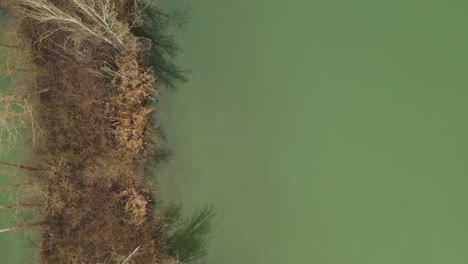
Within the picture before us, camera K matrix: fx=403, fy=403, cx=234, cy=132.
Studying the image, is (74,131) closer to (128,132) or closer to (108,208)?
(128,132)

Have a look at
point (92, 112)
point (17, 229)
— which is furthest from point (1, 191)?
point (92, 112)

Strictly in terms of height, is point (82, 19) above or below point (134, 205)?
above

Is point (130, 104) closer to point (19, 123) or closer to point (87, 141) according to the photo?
point (87, 141)

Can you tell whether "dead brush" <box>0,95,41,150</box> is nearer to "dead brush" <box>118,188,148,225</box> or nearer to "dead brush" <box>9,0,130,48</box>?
"dead brush" <box>9,0,130,48</box>

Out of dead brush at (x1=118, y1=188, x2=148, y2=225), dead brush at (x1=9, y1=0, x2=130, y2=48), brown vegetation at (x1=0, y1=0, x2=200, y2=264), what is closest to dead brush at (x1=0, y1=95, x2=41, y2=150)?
brown vegetation at (x1=0, y1=0, x2=200, y2=264)

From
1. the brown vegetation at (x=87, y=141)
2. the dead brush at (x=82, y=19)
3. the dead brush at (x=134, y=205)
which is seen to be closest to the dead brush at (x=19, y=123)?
the brown vegetation at (x=87, y=141)

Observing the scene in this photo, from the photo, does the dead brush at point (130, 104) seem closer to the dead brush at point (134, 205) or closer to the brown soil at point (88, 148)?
the brown soil at point (88, 148)

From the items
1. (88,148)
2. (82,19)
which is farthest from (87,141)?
(82,19)

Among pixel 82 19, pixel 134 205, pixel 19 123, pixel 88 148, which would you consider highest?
pixel 82 19
